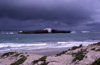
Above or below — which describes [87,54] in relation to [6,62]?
above

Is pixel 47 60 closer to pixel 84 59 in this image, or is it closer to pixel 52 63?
pixel 52 63

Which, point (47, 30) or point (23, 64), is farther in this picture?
point (47, 30)

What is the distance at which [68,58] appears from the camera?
7.69m

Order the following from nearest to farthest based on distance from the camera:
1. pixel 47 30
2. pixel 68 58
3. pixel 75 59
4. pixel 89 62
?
pixel 89 62, pixel 75 59, pixel 68 58, pixel 47 30

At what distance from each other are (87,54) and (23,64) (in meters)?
3.26

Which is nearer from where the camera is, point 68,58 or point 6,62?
point 68,58

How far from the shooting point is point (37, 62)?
7.65 metres

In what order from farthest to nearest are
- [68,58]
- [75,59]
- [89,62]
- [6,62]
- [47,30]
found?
[47,30], [6,62], [68,58], [75,59], [89,62]

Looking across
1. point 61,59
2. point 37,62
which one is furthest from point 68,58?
point 37,62

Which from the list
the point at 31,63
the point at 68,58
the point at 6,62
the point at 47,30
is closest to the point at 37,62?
the point at 31,63

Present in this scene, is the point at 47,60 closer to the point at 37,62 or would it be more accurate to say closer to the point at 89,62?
the point at 37,62

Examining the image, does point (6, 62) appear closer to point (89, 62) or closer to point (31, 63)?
point (31, 63)

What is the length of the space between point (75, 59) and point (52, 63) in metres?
1.10

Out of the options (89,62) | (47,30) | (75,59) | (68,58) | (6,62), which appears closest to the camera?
(89,62)
